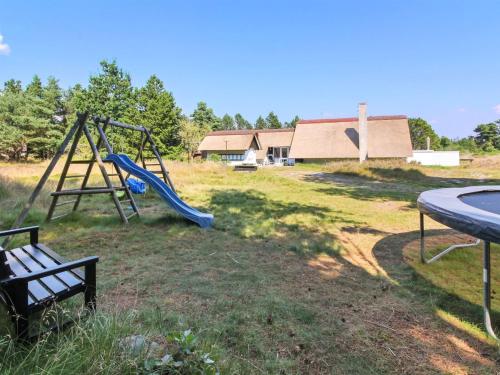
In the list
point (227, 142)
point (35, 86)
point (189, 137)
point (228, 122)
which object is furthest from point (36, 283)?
point (228, 122)

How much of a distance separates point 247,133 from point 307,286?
117ft

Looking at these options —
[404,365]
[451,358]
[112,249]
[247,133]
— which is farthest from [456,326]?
[247,133]

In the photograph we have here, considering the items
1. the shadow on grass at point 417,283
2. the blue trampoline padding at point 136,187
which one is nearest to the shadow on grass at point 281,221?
the shadow on grass at point 417,283

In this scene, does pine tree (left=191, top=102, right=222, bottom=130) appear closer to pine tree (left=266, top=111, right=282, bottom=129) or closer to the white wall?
pine tree (left=266, top=111, right=282, bottom=129)

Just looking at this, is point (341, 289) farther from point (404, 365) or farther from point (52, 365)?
point (52, 365)

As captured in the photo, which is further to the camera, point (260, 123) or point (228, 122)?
point (228, 122)

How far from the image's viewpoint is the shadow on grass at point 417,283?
2664mm

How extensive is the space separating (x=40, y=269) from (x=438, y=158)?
3413cm

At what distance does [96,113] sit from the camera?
115 feet

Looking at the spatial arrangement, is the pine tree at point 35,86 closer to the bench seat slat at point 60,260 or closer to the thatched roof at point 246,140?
the thatched roof at point 246,140

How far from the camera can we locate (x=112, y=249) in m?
4.19

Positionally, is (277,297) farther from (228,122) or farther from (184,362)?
(228,122)

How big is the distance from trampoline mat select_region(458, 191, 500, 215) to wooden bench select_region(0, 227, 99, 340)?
12.8 ft

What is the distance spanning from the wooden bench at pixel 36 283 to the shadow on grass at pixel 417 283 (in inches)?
112
